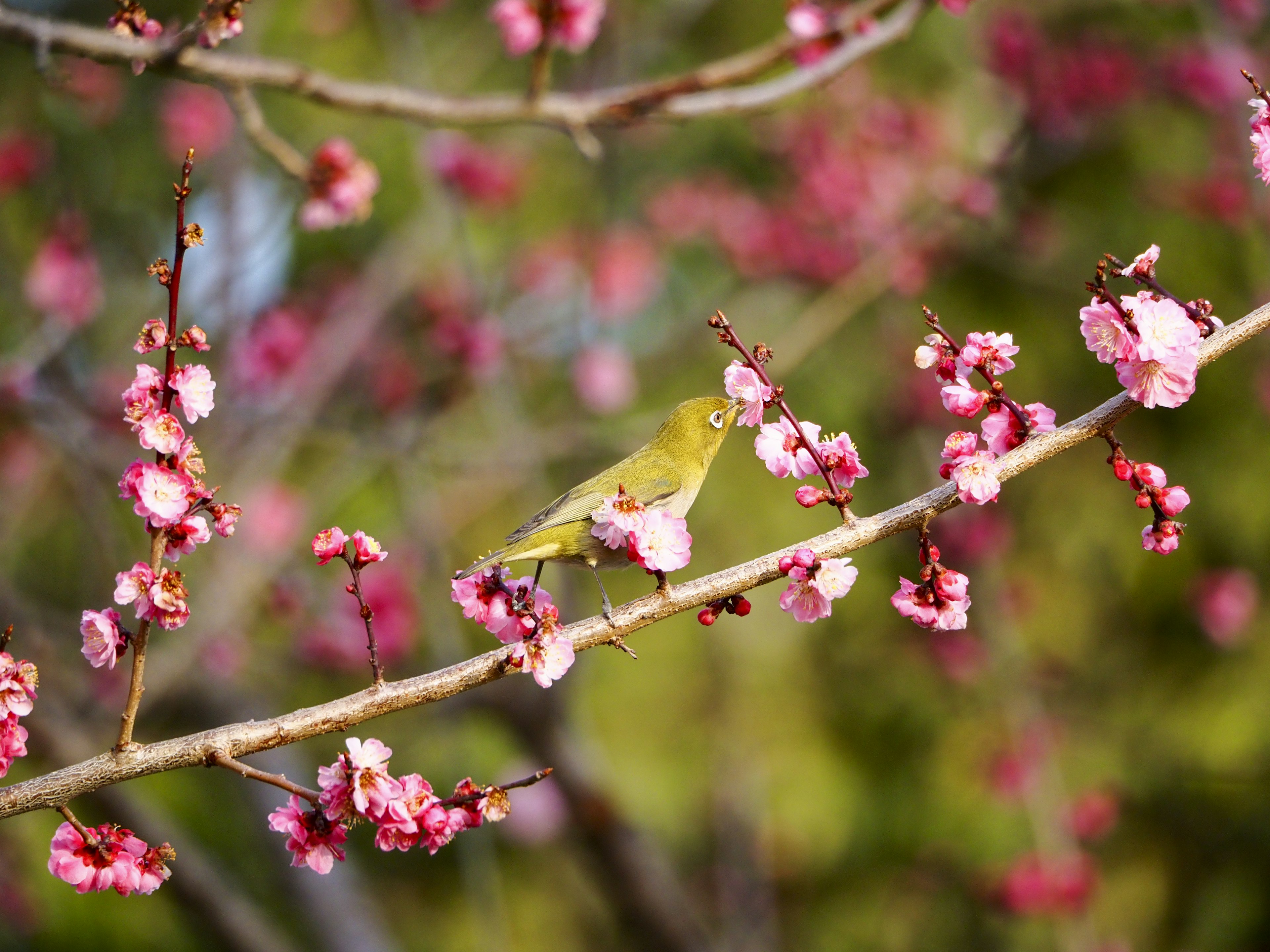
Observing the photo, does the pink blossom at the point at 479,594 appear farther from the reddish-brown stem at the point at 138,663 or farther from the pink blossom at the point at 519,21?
the pink blossom at the point at 519,21

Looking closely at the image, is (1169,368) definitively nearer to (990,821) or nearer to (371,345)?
(371,345)

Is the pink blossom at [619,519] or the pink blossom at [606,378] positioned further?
the pink blossom at [606,378]

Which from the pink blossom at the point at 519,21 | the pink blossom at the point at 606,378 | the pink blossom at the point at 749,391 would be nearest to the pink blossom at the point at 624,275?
the pink blossom at the point at 606,378

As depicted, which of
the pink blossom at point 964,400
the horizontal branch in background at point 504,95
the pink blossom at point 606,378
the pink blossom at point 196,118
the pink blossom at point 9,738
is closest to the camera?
the pink blossom at point 9,738

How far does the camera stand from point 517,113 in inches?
93.9

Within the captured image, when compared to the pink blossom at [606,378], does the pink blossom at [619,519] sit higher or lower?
lower

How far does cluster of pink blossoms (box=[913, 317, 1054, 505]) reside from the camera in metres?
1.61

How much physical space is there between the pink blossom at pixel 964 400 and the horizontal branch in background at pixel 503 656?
0.29 ft

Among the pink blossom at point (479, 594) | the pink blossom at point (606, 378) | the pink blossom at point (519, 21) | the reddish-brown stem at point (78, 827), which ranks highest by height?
the pink blossom at point (606, 378)

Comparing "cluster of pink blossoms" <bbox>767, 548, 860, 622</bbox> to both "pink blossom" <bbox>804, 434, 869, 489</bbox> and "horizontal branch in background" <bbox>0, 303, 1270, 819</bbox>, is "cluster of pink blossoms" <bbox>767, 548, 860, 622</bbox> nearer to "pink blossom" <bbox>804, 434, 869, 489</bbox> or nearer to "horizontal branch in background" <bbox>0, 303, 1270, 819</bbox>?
"horizontal branch in background" <bbox>0, 303, 1270, 819</bbox>

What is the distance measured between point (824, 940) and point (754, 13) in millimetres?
7182

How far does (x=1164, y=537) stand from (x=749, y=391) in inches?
27.5

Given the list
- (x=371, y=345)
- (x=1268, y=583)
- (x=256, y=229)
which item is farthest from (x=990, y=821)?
(x=256, y=229)

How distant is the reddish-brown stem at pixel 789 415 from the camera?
5.19 ft
